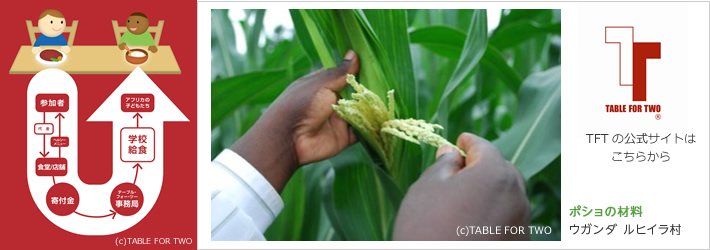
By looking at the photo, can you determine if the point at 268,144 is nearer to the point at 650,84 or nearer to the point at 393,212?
the point at 393,212

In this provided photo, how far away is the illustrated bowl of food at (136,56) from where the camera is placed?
1.85 feet

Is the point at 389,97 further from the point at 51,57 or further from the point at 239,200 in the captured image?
the point at 51,57

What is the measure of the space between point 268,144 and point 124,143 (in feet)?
0.48

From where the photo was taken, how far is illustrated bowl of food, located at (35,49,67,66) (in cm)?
56

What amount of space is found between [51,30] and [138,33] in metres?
0.09

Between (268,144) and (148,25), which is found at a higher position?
(148,25)

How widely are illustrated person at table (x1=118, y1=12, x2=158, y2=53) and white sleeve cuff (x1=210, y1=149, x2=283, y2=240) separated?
142 millimetres

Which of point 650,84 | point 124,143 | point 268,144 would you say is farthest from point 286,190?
point 650,84

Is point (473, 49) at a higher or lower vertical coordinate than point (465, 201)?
higher

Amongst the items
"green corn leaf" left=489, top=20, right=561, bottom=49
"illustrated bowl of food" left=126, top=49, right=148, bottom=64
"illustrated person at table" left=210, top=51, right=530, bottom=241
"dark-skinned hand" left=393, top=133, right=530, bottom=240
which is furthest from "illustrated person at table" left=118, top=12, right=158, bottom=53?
"green corn leaf" left=489, top=20, right=561, bottom=49

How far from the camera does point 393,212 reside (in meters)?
0.63

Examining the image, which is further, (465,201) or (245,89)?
(245,89)

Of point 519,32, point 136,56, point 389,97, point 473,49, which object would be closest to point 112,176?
point 136,56

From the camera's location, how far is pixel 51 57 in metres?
0.56
